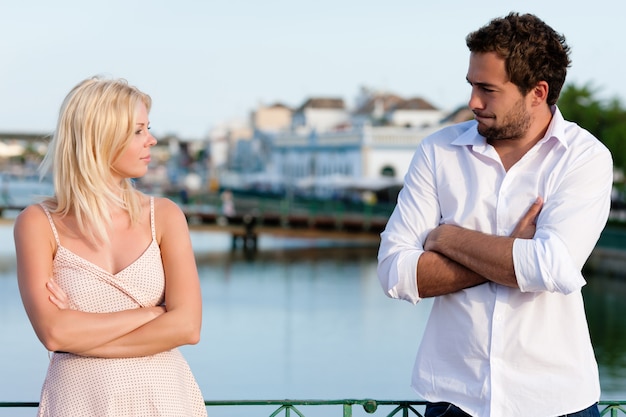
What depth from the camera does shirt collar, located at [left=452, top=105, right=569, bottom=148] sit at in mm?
2250

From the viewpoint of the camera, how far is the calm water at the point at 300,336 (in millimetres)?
15383

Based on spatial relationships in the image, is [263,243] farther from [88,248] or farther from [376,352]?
[88,248]

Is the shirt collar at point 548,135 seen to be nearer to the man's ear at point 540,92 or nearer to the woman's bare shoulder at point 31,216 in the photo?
the man's ear at point 540,92

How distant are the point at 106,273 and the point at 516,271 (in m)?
0.83

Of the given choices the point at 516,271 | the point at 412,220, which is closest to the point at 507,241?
the point at 516,271

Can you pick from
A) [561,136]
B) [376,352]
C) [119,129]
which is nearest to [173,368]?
[119,129]

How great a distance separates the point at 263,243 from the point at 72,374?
139 feet

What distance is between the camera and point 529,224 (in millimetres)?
2217

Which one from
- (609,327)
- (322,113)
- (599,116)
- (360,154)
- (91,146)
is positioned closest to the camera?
(91,146)

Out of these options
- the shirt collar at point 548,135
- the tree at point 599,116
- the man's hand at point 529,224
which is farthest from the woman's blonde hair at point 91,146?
the tree at point 599,116

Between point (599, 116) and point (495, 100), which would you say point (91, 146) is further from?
point (599, 116)

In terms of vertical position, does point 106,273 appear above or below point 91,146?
below

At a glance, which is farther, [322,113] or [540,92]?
[322,113]

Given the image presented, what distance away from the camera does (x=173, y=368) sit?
85.5 inches
